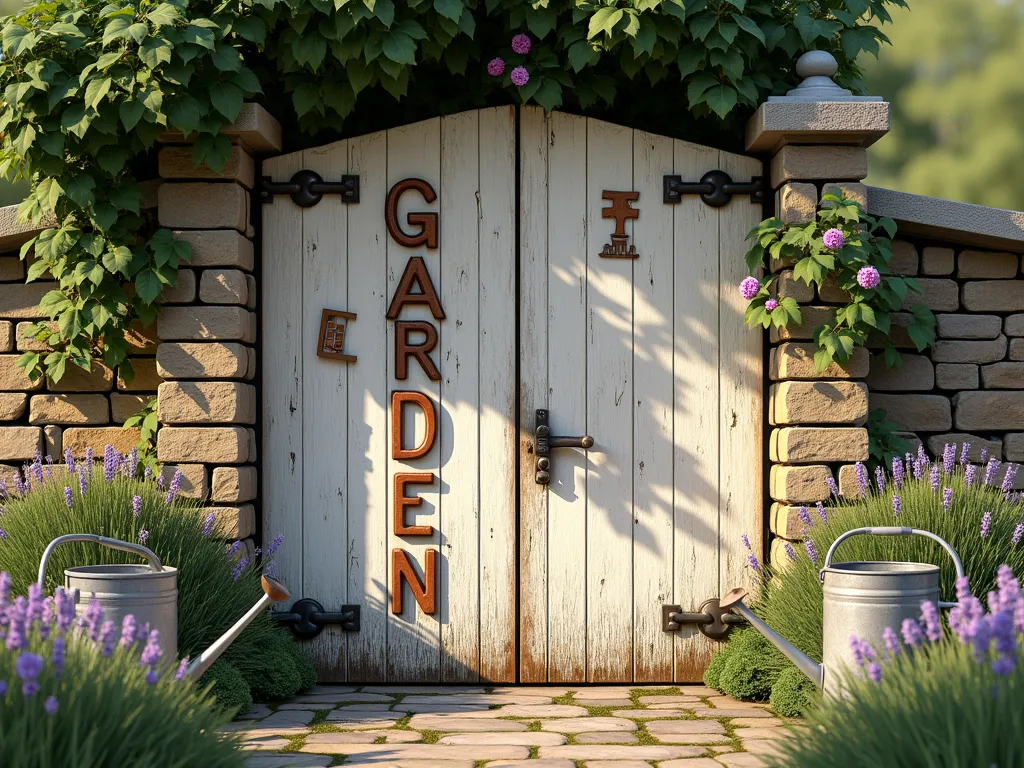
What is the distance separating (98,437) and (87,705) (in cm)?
260

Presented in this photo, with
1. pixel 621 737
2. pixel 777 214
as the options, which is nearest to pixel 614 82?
pixel 777 214

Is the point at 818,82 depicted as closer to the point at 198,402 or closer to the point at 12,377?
the point at 198,402

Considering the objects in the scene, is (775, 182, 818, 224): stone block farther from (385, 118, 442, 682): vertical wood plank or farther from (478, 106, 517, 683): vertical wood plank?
(385, 118, 442, 682): vertical wood plank

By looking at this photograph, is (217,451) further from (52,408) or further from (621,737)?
(621,737)

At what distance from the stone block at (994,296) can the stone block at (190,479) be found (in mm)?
3183

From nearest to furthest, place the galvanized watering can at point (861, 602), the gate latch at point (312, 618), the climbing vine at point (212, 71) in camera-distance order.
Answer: the galvanized watering can at point (861, 602) < the climbing vine at point (212, 71) < the gate latch at point (312, 618)

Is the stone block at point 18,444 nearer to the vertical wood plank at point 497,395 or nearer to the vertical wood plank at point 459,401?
the vertical wood plank at point 459,401

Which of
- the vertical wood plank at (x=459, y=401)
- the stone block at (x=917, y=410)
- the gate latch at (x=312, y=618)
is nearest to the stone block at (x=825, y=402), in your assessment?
the stone block at (x=917, y=410)

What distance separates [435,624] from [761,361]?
5.62 ft

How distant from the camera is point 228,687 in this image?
371cm

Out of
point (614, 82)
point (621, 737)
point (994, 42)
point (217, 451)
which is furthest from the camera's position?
point (994, 42)

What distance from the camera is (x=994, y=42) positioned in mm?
20125

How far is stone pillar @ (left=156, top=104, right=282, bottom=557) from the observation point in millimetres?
4246

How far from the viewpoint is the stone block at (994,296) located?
455 cm
